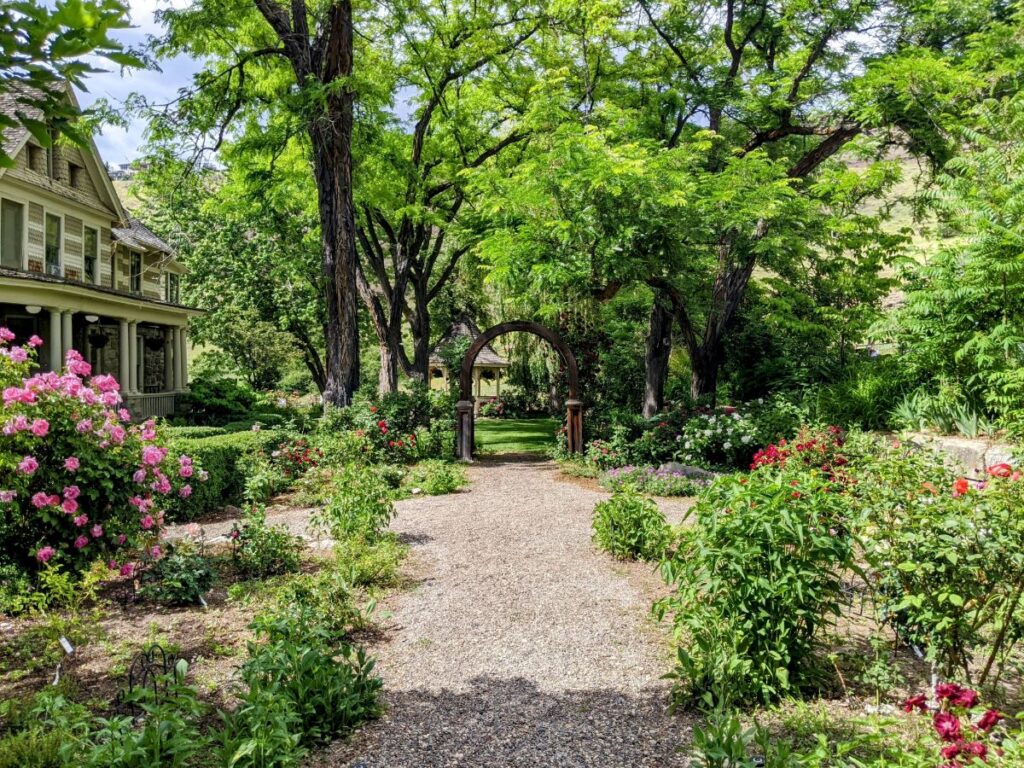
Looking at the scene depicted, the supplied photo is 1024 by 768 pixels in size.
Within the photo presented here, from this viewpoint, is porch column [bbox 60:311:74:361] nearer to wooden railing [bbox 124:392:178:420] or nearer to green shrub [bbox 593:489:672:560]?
wooden railing [bbox 124:392:178:420]

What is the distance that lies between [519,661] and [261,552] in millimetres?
2877

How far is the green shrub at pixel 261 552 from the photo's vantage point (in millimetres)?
6078

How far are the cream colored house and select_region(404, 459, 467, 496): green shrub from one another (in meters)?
10.0

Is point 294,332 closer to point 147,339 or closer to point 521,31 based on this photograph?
point 147,339

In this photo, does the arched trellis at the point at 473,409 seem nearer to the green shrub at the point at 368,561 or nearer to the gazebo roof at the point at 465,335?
the green shrub at the point at 368,561

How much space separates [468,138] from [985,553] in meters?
15.2


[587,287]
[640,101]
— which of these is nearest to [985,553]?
[587,287]

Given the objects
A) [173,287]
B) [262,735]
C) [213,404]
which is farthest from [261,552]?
[173,287]

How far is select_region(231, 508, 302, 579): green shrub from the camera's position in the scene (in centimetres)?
608

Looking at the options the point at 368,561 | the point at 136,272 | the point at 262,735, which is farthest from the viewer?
the point at 136,272

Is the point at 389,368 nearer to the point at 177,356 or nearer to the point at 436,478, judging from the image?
the point at 436,478

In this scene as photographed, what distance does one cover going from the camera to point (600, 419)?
14094 millimetres

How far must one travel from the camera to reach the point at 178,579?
5.38 meters

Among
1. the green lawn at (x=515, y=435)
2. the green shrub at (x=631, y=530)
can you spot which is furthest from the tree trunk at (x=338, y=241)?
the green shrub at (x=631, y=530)
